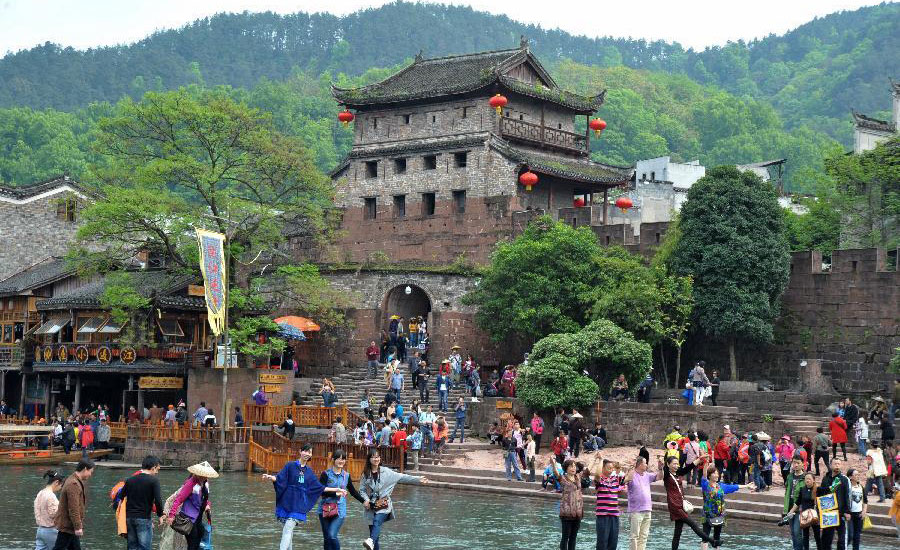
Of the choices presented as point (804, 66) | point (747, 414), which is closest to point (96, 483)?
point (747, 414)

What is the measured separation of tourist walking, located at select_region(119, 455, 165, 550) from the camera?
56.2ft

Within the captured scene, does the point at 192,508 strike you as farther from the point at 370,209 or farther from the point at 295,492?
the point at 370,209

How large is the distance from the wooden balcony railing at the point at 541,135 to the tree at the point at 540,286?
753 centimetres

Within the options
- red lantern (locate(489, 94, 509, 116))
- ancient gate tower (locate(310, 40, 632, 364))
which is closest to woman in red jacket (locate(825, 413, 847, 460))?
ancient gate tower (locate(310, 40, 632, 364))

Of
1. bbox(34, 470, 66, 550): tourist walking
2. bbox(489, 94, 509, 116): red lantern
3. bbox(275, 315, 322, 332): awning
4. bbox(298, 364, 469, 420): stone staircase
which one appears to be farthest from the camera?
bbox(489, 94, 509, 116): red lantern

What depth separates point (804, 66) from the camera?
15538 centimetres

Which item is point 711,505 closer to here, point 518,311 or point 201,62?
point 518,311

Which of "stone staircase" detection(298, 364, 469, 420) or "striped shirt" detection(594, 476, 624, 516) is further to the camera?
"stone staircase" detection(298, 364, 469, 420)

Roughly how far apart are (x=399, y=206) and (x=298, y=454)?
21.4 meters

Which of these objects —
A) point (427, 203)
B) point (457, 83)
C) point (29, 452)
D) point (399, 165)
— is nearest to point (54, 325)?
point (29, 452)

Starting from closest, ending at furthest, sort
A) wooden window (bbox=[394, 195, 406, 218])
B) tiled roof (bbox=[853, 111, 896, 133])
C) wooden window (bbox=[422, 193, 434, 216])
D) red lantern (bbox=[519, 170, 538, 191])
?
red lantern (bbox=[519, 170, 538, 191]), wooden window (bbox=[422, 193, 434, 216]), wooden window (bbox=[394, 195, 406, 218]), tiled roof (bbox=[853, 111, 896, 133])

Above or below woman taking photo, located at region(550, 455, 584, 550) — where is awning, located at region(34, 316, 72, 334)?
above

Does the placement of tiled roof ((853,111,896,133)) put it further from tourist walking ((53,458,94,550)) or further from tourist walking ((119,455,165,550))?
tourist walking ((53,458,94,550))

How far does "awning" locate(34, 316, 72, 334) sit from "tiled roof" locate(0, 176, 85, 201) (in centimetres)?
1049
